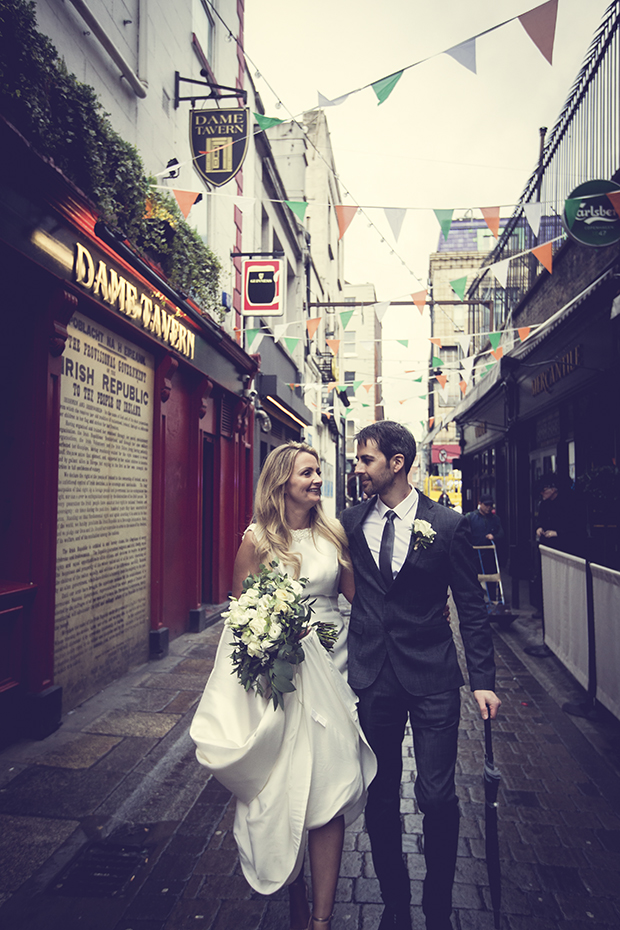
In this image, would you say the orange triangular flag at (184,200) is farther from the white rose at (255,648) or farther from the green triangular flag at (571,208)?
the white rose at (255,648)

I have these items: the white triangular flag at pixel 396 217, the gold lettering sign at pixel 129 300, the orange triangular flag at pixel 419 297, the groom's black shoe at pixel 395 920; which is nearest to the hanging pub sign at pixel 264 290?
the orange triangular flag at pixel 419 297

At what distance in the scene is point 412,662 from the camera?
2.46 meters

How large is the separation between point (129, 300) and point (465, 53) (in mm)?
3695

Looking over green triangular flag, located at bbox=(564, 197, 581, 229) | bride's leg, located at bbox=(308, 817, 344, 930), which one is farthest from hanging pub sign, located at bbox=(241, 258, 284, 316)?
bride's leg, located at bbox=(308, 817, 344, 930)

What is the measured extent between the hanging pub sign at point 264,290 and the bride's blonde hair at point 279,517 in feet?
29.5

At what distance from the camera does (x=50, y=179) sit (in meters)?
4.58

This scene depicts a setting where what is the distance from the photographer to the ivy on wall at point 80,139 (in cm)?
421

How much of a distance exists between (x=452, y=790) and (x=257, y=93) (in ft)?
50.3

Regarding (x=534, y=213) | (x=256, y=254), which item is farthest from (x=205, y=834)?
(x=256, y=254)

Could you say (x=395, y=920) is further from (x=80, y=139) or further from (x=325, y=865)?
(x=80, y=139)

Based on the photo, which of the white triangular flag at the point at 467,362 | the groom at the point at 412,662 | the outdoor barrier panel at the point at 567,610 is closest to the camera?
the groom at the point at 412,662

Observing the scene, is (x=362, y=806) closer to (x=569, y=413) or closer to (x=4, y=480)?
(x=4, y=480)

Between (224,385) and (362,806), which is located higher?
(224,385)

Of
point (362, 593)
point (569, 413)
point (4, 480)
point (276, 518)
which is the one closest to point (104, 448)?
point (4, 480)
